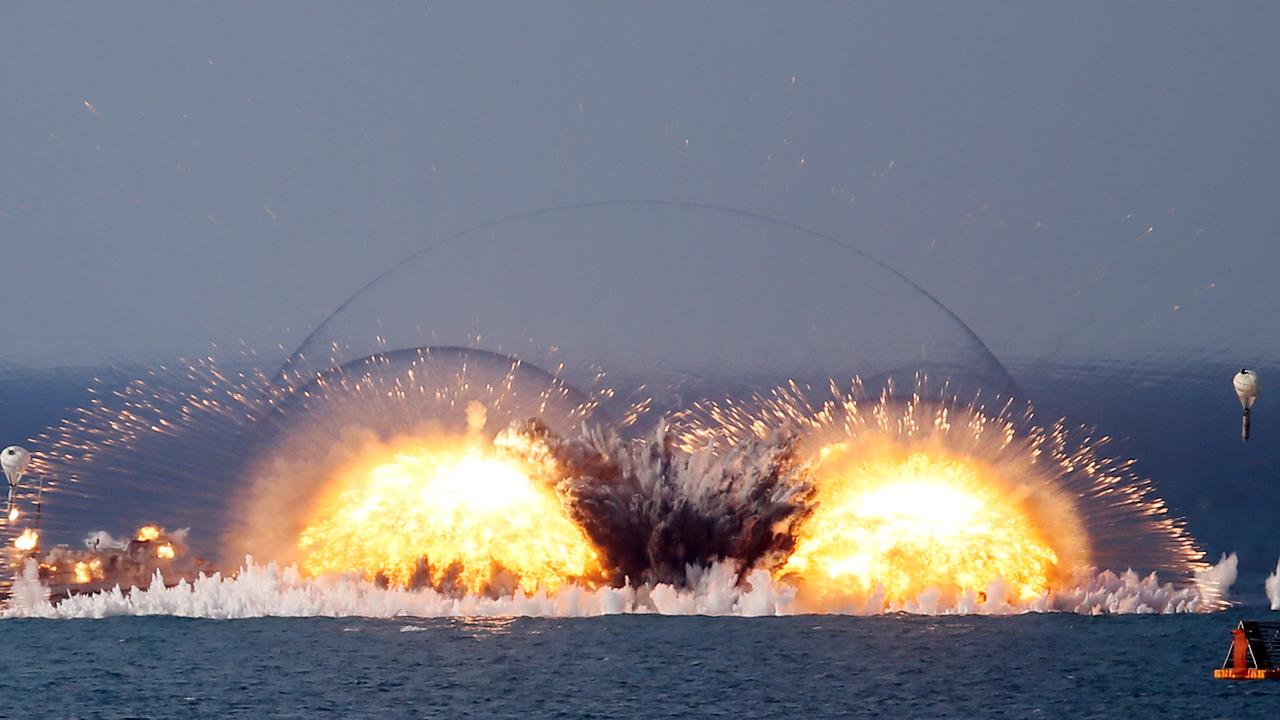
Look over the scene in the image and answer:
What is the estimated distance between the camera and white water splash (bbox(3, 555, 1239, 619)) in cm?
14650

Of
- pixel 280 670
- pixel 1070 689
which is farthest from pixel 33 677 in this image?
pixel 1070 689

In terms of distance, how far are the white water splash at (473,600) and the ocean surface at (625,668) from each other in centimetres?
153

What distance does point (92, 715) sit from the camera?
4252 inches

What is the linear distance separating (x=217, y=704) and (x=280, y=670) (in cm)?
1596

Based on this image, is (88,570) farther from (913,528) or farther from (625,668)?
(913,528)

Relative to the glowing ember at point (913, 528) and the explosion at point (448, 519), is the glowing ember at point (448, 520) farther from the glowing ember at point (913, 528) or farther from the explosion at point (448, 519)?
the glowing ember at point (913, 528)

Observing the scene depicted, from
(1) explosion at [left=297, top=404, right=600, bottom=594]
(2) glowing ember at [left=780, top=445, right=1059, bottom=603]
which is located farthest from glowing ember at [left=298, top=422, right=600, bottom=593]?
(2) glowing ember at [left=780, top=445, right=1059, bottom=603]

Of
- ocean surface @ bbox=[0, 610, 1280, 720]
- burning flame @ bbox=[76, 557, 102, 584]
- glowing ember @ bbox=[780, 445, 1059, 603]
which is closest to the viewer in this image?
ocean surface @ bbox=[0, 610, 1280, 720]

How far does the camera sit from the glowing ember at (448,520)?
463ft

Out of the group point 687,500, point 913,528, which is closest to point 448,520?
point 687,500

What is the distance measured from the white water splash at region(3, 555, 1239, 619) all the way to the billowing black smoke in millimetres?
3231

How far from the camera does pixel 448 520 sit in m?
141

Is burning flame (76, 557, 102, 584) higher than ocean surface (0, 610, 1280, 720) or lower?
higher

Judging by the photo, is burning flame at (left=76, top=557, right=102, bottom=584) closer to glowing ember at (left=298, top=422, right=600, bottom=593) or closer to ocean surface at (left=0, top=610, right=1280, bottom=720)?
ocean surface at (left=0, top=610, right=1280, bottom=720)
